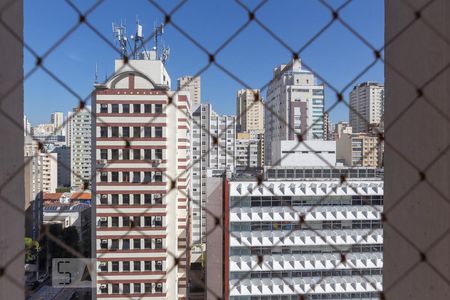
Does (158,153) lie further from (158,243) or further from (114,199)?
(158,243)

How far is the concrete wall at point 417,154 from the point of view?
0.49 meters

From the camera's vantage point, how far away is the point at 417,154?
52 centimetres

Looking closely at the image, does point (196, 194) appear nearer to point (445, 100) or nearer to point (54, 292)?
point (54, 292)

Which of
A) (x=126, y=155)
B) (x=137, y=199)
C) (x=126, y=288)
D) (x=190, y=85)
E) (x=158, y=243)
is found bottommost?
A: (x=126, y=288)

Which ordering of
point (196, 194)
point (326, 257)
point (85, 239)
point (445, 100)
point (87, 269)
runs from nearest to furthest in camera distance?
point (445, 100) → point (87, 269) → point (326, 257) → point (85, 239) → point (196, 194)

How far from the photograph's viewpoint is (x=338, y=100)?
554 millimetres

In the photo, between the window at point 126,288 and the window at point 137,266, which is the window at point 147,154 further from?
the window at point 126,288

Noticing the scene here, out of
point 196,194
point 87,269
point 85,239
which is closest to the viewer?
point 87,269

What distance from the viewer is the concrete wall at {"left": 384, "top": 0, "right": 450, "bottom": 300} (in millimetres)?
486

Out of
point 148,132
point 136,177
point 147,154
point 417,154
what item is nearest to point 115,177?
point 136,177

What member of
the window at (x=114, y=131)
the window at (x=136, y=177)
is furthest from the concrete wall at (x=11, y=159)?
the window at (x=136, y=177)

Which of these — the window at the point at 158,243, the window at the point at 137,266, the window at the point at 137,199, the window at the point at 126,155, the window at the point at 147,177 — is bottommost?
the window at the point at 137,266

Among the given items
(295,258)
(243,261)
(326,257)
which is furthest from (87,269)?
(326,257)

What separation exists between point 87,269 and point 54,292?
1239 millimetres
